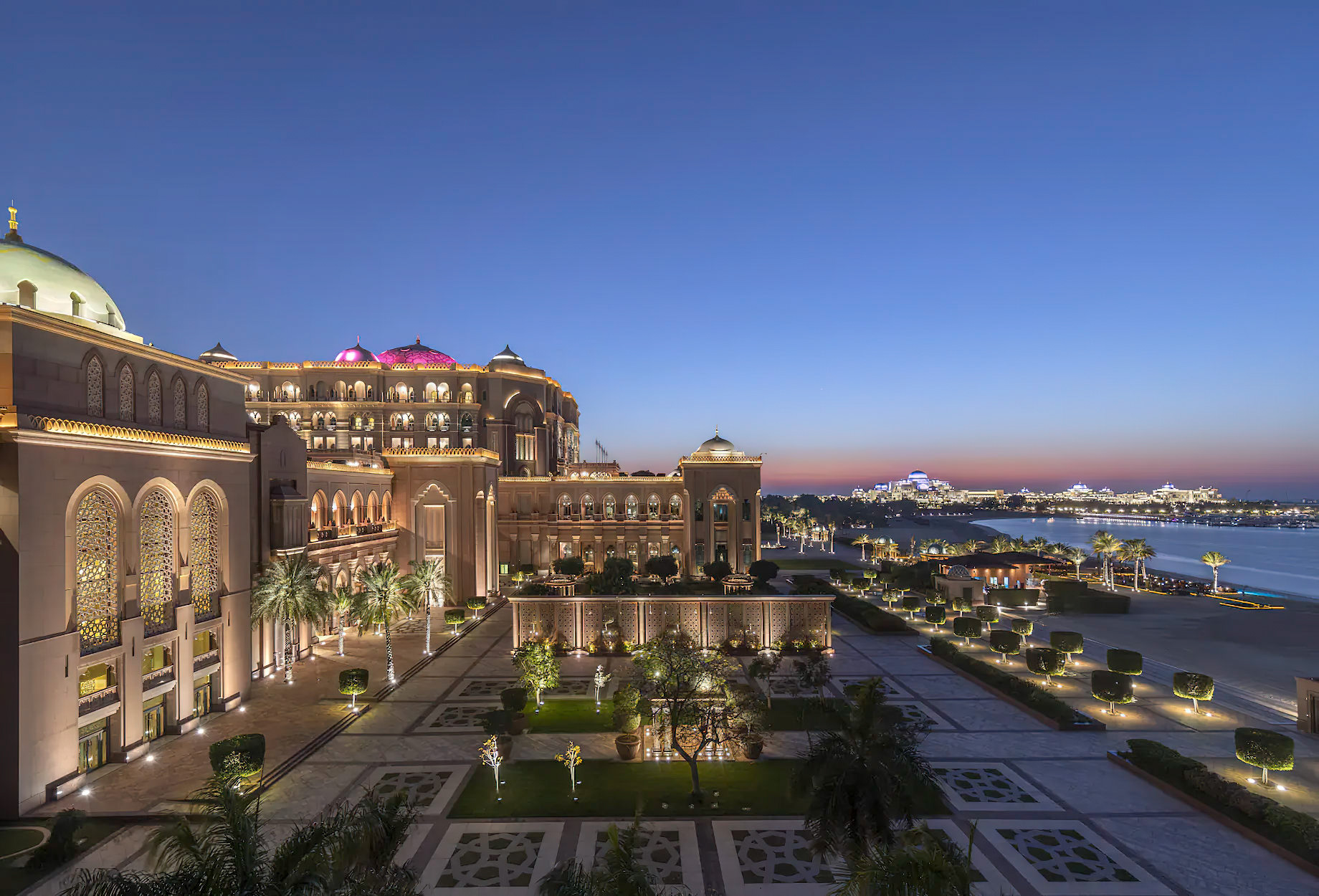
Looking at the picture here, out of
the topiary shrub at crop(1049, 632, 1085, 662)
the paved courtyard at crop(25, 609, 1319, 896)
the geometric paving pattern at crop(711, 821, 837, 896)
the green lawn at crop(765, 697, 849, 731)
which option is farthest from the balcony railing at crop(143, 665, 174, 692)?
the topiary shrub at crop(1049, 632, 1085, 662)

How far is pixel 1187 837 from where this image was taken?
16.7 m

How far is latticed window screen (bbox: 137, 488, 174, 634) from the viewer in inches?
907

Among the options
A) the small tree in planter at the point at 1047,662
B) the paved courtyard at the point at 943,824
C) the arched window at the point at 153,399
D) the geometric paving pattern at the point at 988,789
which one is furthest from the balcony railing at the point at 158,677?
the small tree in planter at the point at 1047,662

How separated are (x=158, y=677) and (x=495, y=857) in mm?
16647

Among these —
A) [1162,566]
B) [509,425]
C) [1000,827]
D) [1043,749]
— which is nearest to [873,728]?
[1000,827]

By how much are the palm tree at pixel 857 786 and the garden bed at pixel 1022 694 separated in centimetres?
1635

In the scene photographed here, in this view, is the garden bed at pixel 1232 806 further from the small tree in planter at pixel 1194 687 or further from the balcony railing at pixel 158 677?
the balcony railing at pixel 158 677

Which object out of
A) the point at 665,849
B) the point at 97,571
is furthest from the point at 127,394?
the point at 665,849

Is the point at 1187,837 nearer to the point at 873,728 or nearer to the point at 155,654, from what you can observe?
the point at 873,728

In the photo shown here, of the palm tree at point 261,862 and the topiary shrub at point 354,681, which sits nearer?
the palm tree at point 261,862

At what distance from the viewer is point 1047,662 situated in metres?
28.7

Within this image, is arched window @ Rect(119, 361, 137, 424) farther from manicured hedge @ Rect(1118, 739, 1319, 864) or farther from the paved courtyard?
manicured hedge @ Rect(1118, 739, 1319, 864)

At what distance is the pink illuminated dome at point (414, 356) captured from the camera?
62438 millimetres

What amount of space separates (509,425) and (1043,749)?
52270 mm
